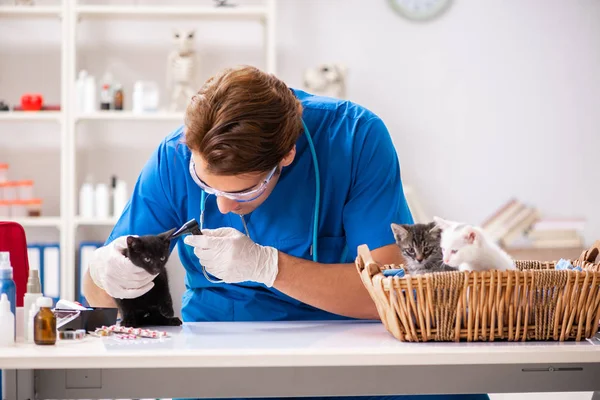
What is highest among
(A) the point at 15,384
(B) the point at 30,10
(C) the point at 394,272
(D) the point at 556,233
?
(B) the point at 30,10

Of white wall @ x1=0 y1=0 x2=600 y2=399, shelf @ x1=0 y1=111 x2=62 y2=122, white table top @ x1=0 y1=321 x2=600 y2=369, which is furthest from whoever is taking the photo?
white wall @ x1=0 y1=0 x2=600 y2=399

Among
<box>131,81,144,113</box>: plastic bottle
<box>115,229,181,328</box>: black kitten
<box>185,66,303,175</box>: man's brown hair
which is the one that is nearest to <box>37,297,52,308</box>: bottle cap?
<box>115,229,181,328</box>: black kitten

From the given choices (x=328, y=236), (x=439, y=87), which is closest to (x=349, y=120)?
(x=328, y=236)

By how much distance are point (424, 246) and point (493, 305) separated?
18cm

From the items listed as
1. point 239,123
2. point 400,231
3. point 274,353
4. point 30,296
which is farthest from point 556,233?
point 30,296

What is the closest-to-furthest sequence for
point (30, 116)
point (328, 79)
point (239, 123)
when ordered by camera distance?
point (239, 123) < point (30, 116) < point (328, 79)

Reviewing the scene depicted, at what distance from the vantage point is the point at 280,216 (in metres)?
1.62

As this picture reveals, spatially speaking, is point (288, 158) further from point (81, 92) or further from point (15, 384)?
point (81, 92)

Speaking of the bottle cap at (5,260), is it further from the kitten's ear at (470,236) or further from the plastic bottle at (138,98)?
the plastic bottle at (138,98)

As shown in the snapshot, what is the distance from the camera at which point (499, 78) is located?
3645 millimetres

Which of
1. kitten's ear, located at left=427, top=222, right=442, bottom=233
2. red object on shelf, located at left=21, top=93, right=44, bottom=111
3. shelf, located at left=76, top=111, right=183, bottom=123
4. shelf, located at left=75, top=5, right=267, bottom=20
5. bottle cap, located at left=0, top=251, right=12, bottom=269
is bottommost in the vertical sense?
bottle cap, located at left=0, top=251, right=12, bottom=269

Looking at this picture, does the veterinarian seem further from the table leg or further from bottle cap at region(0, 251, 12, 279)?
the table leg

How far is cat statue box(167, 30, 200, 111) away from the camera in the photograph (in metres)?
3.35

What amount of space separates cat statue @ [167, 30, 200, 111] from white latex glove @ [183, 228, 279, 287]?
198cm
